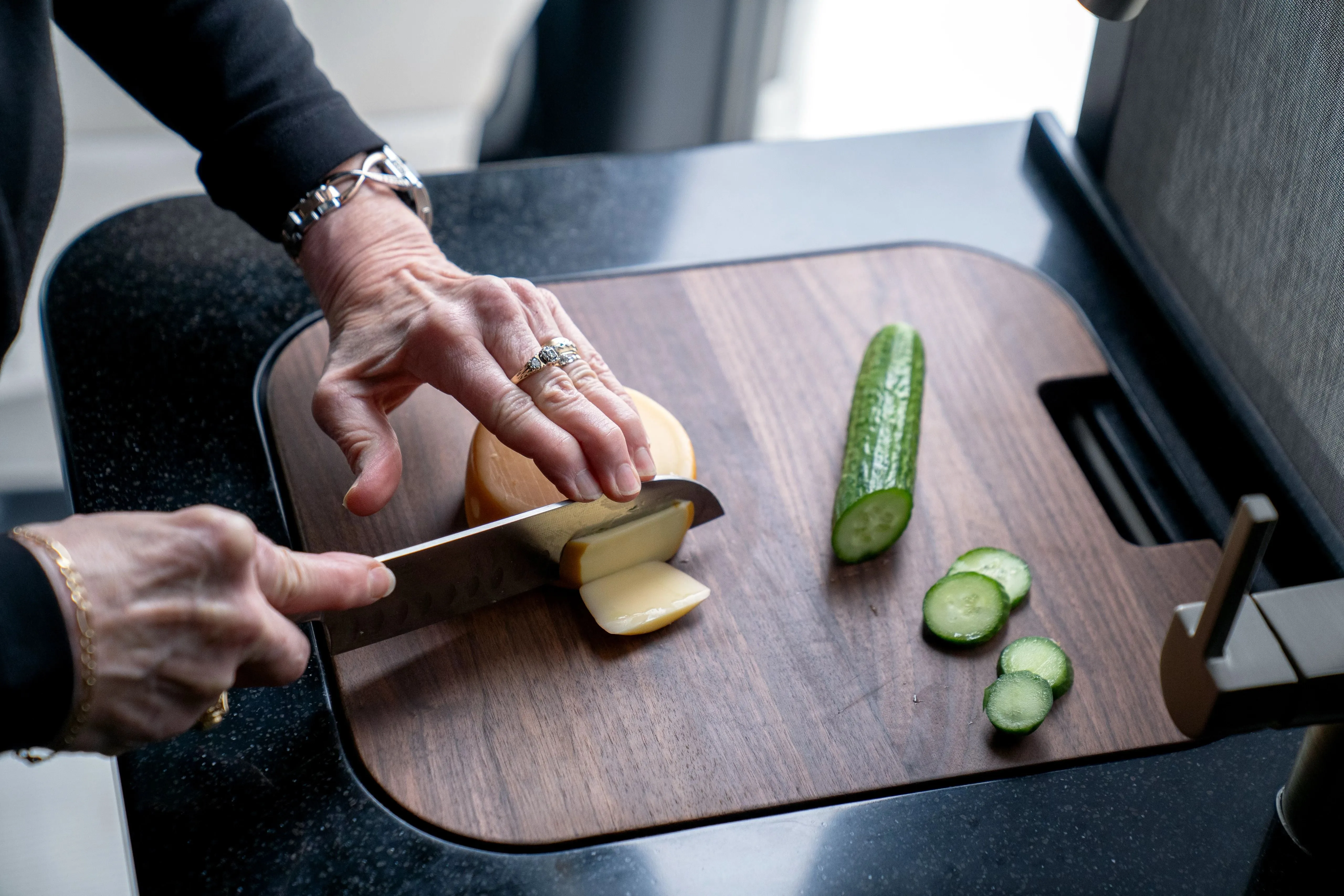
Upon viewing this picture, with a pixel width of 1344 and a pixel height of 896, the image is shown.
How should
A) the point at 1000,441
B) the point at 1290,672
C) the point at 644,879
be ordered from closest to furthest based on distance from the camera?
the point at 1290,672 → the point at 644,879 → the point at 1000,441

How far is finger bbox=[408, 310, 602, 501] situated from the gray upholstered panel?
2.34 ft

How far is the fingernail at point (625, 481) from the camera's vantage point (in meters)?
1.09

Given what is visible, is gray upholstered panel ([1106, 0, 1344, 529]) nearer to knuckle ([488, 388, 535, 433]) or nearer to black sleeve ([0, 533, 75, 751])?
knuckle ([488, 388, 535, 433])

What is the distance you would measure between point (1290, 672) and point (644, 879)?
495mm

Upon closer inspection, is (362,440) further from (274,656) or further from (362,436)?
(274,656)

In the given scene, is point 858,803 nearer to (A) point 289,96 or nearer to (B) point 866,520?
(B) point 866,520

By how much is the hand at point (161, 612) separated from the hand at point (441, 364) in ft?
0.72

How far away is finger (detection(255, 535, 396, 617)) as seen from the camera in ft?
3.01

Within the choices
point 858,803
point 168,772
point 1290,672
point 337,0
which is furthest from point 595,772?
point 337,0

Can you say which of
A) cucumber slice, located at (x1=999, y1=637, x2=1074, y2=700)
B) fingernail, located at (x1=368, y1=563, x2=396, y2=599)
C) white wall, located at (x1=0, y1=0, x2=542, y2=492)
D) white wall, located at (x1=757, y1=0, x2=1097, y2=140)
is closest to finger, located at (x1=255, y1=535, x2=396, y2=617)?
fingernail, located at (x1=368, y1=563, x2=396, y2=599)

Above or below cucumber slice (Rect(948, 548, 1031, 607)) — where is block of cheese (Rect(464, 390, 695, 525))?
above

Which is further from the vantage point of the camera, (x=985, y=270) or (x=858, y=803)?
(x=985, y=270)

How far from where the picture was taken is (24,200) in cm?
123

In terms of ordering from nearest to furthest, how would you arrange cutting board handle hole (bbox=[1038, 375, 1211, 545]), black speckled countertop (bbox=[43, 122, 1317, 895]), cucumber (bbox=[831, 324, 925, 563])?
black speckled countertop (bbox=[43, 122, 1317, 895]), cucumber (bbox=[831, 324, 925, 563]), cutting board handle hole (bbox=[1038, 375, 1211, 545])
